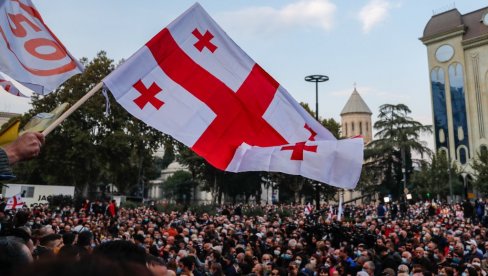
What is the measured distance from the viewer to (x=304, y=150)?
5.79m

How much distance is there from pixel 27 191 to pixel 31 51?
2646cm

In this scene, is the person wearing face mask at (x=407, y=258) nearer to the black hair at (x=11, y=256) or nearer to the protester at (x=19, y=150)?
the protester at (x=19, y=150)

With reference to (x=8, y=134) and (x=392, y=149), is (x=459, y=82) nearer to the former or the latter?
(x=392, y=149)

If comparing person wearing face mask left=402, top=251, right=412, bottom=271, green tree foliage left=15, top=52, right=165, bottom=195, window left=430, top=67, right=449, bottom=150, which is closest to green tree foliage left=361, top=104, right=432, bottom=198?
window left=430, top=67, right=449, bottom=150

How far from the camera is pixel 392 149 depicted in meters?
58.9

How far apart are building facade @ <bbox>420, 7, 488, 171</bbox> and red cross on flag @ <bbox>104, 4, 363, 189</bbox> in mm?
56307

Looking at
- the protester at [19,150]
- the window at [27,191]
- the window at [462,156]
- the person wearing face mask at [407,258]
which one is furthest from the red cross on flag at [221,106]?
the window at [462,156]

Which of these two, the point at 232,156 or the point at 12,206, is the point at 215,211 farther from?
the point at 232,156

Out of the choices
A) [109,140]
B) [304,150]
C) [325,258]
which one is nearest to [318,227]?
[325,258]

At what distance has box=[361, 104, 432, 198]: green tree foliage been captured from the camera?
56906 millimetres

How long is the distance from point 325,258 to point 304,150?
640 cm

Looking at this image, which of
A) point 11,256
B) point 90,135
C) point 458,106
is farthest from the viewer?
point 458,106

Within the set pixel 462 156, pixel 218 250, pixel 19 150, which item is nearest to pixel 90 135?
pixel 218 250

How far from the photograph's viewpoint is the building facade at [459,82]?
2224 inches
